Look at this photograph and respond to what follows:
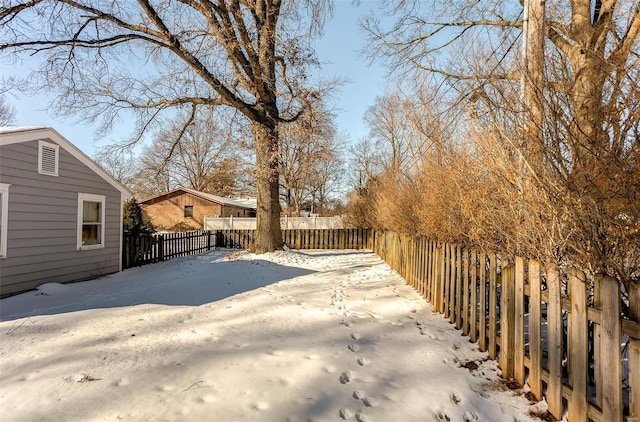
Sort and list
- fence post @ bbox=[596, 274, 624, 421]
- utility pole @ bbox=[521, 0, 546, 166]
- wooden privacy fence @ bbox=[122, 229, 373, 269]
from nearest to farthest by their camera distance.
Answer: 1. fence post @ bbox=[596, 274, 624, 421]
2. utility pole @ bbox=[521, 0, 546, 166]
3. wooden privacy fence @ bbox=[122, 229, 373, 269]

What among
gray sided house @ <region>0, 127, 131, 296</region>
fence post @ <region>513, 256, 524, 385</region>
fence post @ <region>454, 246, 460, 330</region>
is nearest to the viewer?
fence post @ <region>513, 256, 524, 385</region>

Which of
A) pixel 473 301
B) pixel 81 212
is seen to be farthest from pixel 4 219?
pixel 473 301

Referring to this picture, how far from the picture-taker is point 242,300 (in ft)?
18.7

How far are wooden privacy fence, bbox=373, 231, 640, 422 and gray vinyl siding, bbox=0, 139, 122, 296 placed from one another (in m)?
8.12

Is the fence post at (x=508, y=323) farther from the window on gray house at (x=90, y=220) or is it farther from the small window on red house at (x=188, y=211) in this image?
the small window on red house at (x=188, y=211)

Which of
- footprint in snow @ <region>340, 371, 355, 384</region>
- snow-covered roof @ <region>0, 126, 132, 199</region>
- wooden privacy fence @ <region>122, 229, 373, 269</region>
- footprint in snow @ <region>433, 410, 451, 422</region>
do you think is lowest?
footprint in snow @ <region>433, 410, 451, 422</region>

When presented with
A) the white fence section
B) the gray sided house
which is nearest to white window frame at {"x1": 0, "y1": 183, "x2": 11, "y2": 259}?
the gray sided house

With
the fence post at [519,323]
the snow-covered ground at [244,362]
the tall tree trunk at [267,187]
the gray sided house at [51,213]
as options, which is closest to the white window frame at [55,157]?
the gray sided house at [51,213]

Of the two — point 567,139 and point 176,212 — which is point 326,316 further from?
point 176,212

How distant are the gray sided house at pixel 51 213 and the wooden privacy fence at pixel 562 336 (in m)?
8.13

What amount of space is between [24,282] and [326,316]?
6427 mm

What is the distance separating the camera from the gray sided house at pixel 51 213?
260 inches

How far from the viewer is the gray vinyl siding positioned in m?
6.64

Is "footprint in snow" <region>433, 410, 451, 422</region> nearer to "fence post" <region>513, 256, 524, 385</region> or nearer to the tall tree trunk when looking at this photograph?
"fence post" <region>513, 256, 524, 385</region>
